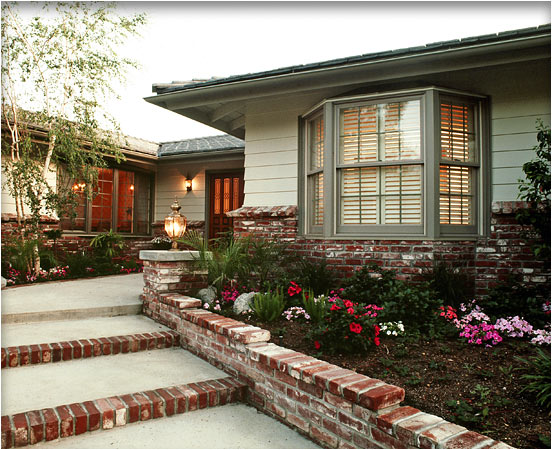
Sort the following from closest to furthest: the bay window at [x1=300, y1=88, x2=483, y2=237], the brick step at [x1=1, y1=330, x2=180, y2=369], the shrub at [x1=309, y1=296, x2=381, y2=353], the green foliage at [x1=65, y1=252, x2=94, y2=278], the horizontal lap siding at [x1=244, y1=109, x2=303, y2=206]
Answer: the shrub at [x1=309, y1=296, x2=381, y2=353], the brick step at [x1=1, y1=330, x2=180, y2=369], the bay window at [x1=300, y1=88, x2=483, y2=237], the horizontal lap siding at [x1=244, y1=109, x2=303, y2=206], the green foliage at [x1=65, y1=252, x2=94, y2=278]

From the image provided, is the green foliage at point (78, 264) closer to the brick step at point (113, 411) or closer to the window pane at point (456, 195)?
the brick step at point (113, 411)

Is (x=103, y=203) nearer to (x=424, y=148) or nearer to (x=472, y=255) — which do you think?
(x=424, y=148)

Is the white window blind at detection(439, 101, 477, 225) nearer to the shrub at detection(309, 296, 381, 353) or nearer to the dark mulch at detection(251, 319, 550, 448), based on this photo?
the dark mulch at detection(251, 319, 550, 448)

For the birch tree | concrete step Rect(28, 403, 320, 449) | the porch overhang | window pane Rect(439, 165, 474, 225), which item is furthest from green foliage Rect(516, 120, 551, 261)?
the birch tree

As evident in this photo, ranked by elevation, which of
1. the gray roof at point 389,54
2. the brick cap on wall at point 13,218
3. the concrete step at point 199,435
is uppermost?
the gray roof at point 389,54

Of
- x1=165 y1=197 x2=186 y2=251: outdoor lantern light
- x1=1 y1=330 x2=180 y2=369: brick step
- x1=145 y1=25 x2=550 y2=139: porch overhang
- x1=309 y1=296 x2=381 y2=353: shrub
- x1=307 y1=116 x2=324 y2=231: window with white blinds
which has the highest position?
x1=145 y1=25 x2=550 y2=139: porch overhang

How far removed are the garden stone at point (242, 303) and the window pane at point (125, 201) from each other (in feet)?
21.0

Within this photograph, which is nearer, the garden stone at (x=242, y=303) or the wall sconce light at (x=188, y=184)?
the garden stone at (x=242, y=303)

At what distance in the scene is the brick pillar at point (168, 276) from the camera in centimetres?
436

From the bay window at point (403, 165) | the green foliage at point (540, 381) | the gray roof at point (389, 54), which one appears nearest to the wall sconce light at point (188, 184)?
the gray roof at point (389, 54)

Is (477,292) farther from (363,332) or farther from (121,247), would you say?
(121,247)

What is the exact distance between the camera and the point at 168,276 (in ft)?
14.4

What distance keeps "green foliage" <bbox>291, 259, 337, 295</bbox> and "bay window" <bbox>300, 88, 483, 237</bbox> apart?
461 millimetres

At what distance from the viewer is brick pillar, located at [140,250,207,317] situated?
4359mm
